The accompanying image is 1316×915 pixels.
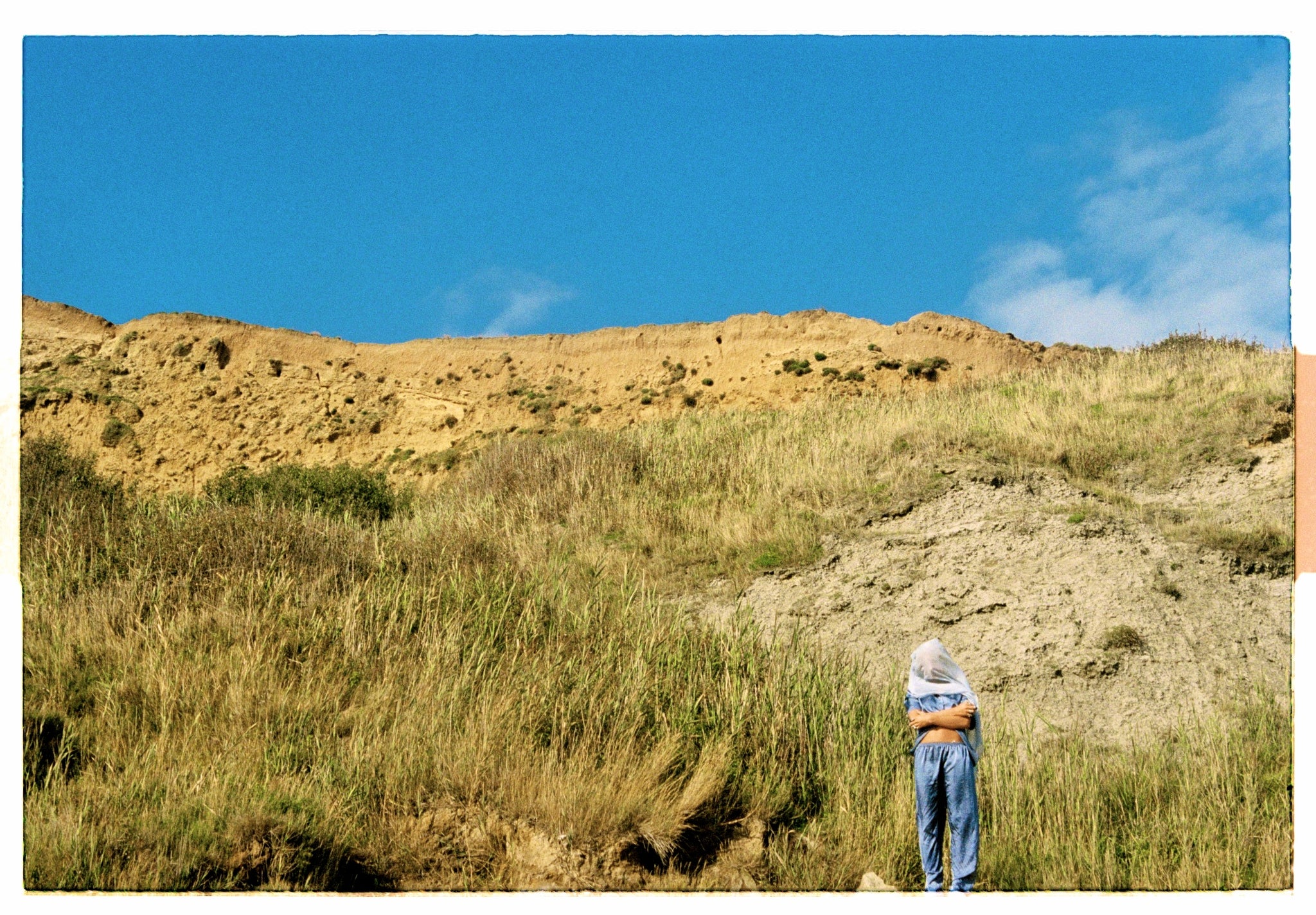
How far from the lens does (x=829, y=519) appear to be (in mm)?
11992

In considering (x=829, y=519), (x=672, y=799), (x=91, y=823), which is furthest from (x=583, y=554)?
(x=91, y=823)

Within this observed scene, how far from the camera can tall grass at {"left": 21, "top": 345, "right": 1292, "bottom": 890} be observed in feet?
19.0

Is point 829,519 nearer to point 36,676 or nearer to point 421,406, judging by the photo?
point 36,676

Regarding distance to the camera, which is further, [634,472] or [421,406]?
[421,406]

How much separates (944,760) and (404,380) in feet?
83.4

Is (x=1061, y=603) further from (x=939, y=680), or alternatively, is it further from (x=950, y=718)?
(x=950, y=718)


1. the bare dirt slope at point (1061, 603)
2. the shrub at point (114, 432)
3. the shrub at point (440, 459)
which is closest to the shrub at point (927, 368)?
the shrub at point (440, 459)

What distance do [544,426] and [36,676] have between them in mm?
19126

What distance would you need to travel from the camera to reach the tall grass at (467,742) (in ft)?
19.0

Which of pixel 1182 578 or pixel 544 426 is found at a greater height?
pixel 544 426

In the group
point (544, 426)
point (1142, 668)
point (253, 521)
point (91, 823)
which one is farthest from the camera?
point (544, 426)

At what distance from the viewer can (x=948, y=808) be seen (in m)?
4.92

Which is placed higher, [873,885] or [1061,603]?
[1061,603]

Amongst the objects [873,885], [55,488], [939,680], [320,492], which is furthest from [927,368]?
[939,680]
